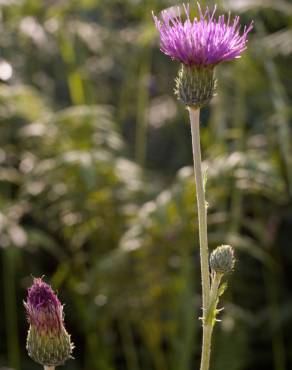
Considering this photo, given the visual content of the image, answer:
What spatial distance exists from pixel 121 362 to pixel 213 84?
8.20 ft

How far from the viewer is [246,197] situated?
3.87 metres

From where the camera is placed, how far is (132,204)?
322 centimetres

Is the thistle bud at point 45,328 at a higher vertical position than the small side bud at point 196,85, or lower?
lower

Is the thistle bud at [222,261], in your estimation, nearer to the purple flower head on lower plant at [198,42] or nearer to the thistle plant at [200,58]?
the thistle plant at [200,58]

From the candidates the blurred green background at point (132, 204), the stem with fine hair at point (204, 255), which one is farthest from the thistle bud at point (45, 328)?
the blurred green background at point (132, 204)

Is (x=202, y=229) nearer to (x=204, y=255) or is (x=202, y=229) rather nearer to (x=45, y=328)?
(x=204, y=255)

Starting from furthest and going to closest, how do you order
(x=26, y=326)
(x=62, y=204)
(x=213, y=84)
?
(x=26, y=326), (x=62, y=204), (x=213, y=84)

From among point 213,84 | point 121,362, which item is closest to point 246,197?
point 121,362

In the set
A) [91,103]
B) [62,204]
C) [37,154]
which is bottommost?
[62,204]

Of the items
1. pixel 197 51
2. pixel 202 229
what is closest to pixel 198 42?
pixel 197 51

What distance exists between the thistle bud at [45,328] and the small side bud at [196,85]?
14.9 inches

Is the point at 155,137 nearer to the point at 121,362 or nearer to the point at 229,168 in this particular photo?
the point at 121,362

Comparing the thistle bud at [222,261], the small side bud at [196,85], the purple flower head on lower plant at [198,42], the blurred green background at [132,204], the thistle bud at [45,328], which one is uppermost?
the blurred green background at [132,204]

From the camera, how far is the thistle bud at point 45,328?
4.44ft
